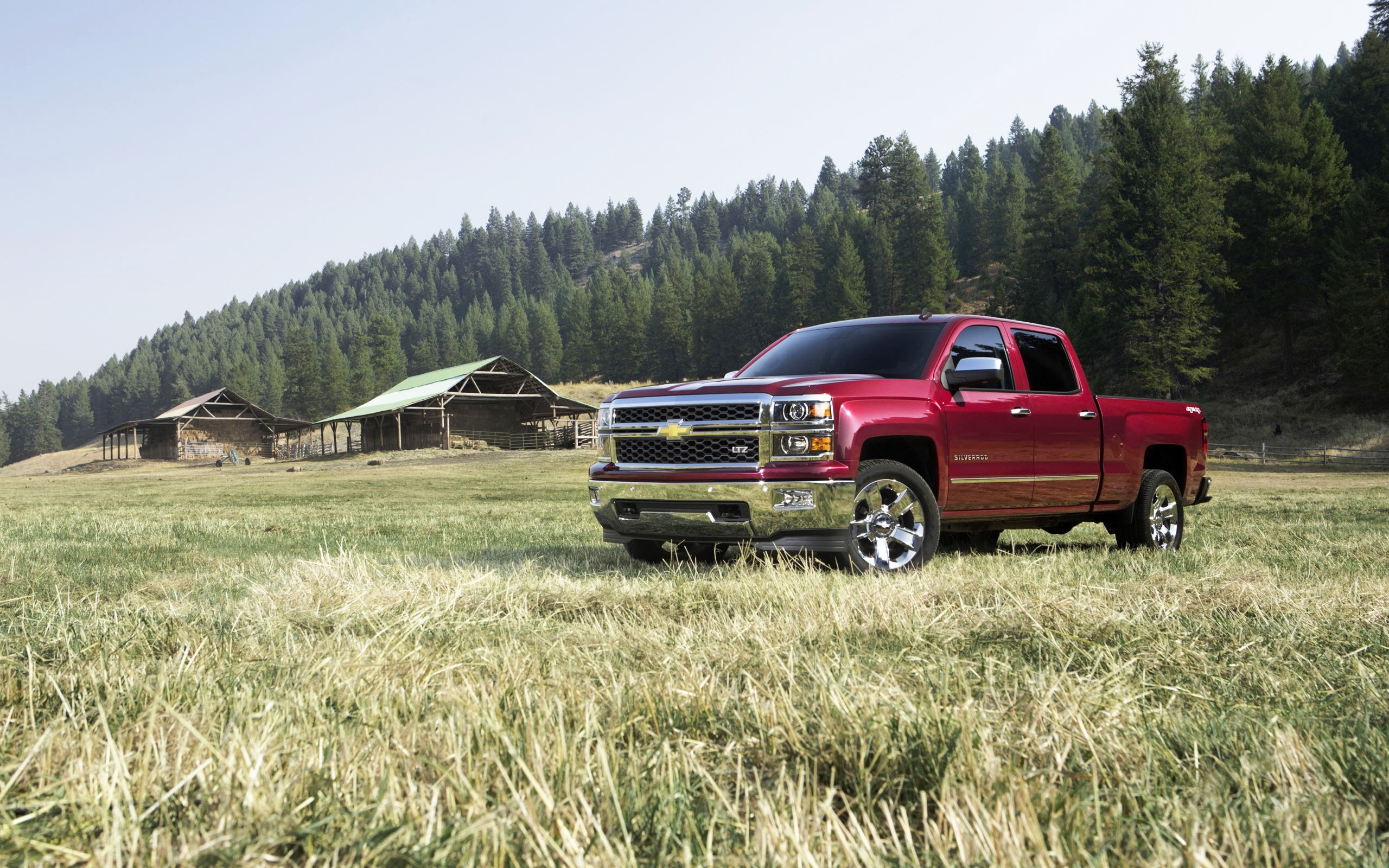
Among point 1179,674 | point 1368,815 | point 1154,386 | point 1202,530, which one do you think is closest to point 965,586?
point 1179,674

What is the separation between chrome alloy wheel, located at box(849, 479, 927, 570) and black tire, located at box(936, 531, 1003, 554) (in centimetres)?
211

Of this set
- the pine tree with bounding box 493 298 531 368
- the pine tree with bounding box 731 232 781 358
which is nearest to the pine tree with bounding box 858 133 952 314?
the pine tree with bounding box 731 232 781 358

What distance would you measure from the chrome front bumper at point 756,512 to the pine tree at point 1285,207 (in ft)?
201

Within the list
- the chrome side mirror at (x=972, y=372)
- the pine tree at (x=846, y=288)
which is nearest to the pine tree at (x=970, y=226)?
the pine tree at (x=846, y=288)

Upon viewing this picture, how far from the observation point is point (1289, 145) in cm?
6100

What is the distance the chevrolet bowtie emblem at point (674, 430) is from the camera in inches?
266

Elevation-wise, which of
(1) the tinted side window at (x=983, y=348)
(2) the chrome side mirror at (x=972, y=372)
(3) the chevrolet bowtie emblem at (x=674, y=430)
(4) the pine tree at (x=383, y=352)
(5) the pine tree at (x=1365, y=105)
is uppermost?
(5) the pine tree at (x=1365, y=105)

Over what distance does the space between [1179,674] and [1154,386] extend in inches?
2126

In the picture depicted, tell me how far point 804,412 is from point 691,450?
0.87 metres

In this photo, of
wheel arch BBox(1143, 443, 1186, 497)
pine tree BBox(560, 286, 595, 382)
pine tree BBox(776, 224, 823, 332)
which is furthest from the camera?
pine tree BBox(560, 286, 595, 382)

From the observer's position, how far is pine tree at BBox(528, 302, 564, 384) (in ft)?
479

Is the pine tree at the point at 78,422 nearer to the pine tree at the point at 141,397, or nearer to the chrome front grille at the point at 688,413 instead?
the pine tree at the point at 141,397

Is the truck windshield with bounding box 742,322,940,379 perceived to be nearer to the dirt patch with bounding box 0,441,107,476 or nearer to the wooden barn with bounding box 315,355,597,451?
the wooden barn with bounding box 315,355,597,451

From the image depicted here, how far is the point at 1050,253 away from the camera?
78625 mm
